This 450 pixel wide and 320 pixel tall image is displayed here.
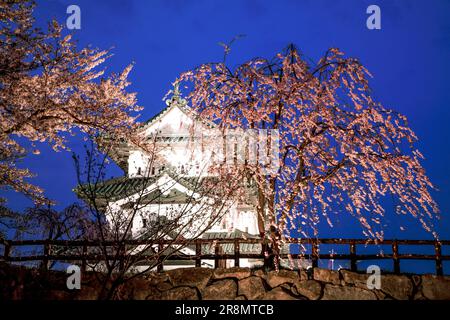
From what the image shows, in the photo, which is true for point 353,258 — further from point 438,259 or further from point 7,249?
Answer: point 7,249

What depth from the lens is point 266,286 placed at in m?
9.84

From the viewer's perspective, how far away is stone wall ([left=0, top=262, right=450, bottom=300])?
9.65m

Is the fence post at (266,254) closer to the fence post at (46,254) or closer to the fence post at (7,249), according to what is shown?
the fence post at (46,254)

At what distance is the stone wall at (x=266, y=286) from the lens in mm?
9648

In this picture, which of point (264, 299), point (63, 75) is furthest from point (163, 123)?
point (264, 299)

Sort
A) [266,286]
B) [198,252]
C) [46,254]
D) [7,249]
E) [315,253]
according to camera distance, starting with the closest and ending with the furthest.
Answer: [266,286] < [315,253] < [46,254] < [198,252] < [7,249]

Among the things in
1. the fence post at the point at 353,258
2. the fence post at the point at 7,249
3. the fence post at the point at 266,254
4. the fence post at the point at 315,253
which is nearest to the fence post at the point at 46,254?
the fence post at the point at 7,249

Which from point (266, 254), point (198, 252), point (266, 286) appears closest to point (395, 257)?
point (266, 254)

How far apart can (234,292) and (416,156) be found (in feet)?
19.3

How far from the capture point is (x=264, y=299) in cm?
962

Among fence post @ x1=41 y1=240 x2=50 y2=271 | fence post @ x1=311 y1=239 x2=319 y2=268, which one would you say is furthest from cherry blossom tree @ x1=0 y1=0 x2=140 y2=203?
fence post @ x1=311 y1=239 x2=319 y2=268
